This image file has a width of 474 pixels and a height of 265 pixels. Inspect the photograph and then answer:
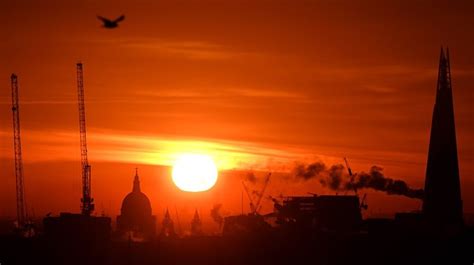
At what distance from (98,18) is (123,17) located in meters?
2.77

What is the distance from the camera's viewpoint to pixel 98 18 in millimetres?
95562

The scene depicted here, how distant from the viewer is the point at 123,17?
3730 inches
